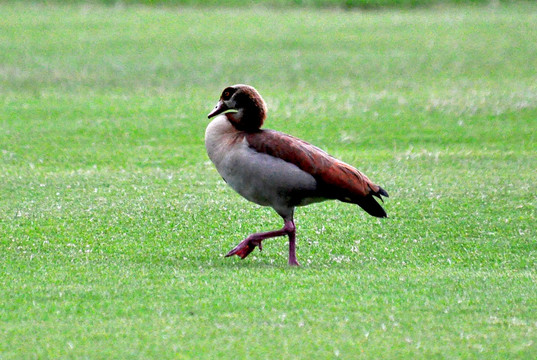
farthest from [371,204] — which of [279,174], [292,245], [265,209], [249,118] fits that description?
[265,209]

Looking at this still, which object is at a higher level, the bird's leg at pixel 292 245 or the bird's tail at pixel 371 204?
the bird's tail at pixel 371 204

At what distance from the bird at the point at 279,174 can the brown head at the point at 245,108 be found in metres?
0.02

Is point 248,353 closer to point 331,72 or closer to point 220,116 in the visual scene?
point 220,116

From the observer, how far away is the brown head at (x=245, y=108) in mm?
9555

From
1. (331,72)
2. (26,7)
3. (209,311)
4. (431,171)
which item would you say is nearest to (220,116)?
(209,311)

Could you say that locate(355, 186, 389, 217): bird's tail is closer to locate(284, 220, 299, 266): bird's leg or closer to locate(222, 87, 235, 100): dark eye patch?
locate(284, 220, 299, 266): bird's leg

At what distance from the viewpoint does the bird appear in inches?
360

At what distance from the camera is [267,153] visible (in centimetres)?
921

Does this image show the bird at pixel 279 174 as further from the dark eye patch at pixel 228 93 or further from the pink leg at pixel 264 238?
the dark eye patch at pixel 228 93

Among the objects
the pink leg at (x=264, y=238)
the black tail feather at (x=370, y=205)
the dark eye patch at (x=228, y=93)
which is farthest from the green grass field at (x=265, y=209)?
the dark eye patch at (x=228, y=93)

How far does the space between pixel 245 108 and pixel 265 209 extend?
113 inches

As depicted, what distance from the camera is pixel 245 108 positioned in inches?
376

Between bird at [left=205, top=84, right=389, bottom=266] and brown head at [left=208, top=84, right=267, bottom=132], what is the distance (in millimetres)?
15

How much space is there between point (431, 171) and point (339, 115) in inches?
205
